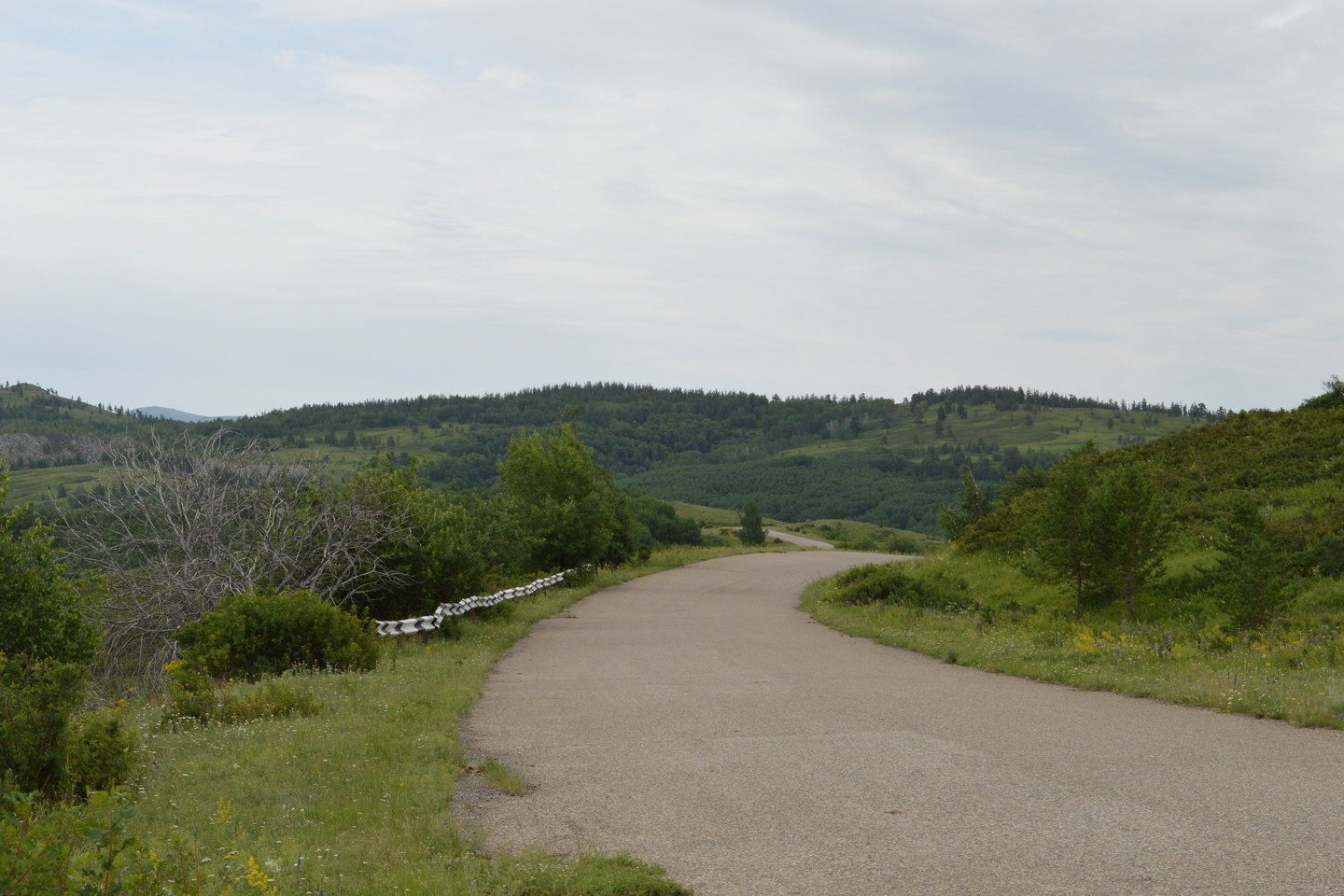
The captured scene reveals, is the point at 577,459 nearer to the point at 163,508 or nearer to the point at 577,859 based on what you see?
the point at 163,508

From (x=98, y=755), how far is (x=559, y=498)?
32908 millimetres

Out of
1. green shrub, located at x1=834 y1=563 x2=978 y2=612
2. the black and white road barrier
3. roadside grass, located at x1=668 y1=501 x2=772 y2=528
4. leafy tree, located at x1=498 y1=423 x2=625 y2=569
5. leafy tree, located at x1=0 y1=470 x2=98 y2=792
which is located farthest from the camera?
roadside grass, located at x1=668 y1=501 x2=772 y2=528

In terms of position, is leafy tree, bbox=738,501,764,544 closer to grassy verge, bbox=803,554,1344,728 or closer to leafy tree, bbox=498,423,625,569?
leafy tree, bbox=498,423,625,569

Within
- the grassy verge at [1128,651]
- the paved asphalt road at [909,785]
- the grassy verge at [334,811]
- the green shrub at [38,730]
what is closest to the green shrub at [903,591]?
the grassy verge at [1128,651]

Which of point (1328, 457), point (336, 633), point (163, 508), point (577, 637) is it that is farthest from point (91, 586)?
point (1328, 457)

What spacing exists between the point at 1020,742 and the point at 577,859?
16.2 ft

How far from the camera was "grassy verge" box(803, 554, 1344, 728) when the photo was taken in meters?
11.5

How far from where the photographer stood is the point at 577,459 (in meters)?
41.3

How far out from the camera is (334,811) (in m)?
7.47

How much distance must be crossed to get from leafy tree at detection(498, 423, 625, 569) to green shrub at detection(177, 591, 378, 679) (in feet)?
65.6

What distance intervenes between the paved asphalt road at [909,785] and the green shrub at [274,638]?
266cm

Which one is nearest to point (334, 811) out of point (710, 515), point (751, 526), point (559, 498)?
point (559, 498)

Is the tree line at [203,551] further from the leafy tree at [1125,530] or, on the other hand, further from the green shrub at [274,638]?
the leafy tree at [1125,530]

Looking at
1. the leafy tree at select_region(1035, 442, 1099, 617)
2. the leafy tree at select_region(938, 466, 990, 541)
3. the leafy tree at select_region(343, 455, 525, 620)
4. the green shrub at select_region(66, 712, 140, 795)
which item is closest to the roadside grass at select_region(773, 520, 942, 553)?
the leafy tree at select_region(938, 466, 990, 541)
